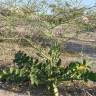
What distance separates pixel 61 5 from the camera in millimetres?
5859

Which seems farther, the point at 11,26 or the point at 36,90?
the point at 11,26

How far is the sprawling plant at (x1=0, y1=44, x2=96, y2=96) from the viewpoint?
5543 millimetres

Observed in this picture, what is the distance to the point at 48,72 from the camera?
18.6 ft

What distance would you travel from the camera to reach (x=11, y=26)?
609cm

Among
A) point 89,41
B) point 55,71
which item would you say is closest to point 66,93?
point 55,71

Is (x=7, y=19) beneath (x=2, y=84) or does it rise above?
above

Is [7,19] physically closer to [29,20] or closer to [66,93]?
[29,20]

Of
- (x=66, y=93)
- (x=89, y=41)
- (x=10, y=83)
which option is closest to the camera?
(x=66, y=93)

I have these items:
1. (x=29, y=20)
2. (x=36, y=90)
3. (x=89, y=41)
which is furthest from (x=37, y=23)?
(x=89, y=41)

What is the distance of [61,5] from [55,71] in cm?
97

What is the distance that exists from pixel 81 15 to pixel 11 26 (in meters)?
1.10

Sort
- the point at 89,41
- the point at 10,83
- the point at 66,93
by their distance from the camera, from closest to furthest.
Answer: the point at 66,93 → the point at 10,83 → the point at 89,41

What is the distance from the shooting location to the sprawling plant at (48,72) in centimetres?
554

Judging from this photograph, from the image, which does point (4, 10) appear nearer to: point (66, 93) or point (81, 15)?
point (81, 15)
